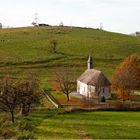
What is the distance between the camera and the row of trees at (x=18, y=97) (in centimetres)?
5041

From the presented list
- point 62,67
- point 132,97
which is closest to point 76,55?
point 62,67

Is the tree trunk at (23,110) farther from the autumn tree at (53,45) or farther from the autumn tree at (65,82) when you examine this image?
the autumn tree at (53,45)

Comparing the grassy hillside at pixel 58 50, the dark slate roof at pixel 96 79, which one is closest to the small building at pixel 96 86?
the dark slate roof at pixel 96 79

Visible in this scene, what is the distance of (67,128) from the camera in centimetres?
4522

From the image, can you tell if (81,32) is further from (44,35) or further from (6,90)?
(6,90)

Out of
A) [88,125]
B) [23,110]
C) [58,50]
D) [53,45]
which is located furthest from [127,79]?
[53,45]

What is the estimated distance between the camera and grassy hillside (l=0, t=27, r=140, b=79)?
354 ft

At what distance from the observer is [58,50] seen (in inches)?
5012

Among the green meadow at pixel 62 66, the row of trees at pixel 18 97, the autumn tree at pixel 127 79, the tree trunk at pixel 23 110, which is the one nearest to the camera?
the green meadow at pixel 62 66

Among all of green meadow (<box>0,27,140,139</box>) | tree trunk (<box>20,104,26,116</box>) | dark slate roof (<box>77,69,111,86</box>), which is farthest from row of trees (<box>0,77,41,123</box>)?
dark slate roof (<box>77,69,111,86</box>)

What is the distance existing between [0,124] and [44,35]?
352ft

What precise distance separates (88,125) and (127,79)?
2817 cm

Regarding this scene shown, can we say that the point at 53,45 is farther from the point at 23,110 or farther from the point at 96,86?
the point at 23,110

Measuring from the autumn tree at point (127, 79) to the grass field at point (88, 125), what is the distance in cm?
1510
